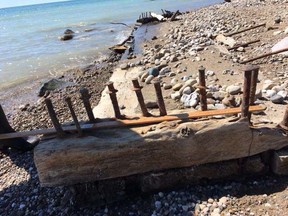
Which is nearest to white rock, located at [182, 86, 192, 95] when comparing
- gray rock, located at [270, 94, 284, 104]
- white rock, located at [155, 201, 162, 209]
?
gray rock, located at [270, 94, 284, 104]

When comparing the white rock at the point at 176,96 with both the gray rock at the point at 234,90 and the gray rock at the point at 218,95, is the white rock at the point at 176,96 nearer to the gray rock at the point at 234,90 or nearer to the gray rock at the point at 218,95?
the gray rock at the point at 218,95

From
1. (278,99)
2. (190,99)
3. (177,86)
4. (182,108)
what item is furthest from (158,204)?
(177,86)

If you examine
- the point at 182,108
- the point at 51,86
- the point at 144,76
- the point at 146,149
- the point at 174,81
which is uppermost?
the point at 146,149

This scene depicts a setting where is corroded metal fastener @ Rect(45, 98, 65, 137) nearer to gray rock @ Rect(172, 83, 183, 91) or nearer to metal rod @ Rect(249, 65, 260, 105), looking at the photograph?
metal rod @ Rect(249, 65, 260, 105)

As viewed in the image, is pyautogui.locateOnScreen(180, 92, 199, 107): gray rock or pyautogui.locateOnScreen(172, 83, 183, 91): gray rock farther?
pyautogui.locateOnScreen(172, 83, 183, 91): gray rock

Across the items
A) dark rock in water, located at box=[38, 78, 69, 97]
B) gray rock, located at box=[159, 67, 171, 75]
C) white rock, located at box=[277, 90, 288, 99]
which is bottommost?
dark rock in water, located at box=[38, 78, 69, 97]

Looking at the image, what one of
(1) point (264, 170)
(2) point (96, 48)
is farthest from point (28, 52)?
(1) point (264, 170)

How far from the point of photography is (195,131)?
3.84 metres

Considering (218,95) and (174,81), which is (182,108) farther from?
(174,81)

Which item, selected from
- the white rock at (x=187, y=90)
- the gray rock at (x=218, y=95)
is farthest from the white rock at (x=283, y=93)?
the white rock at (x=187, y=90)

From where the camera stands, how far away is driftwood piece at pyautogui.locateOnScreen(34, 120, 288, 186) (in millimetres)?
3842

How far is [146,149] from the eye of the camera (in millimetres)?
3898

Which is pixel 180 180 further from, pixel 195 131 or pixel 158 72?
pixel 158 72

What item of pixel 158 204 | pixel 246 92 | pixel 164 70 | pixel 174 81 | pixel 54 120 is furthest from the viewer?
pixel 164 70
